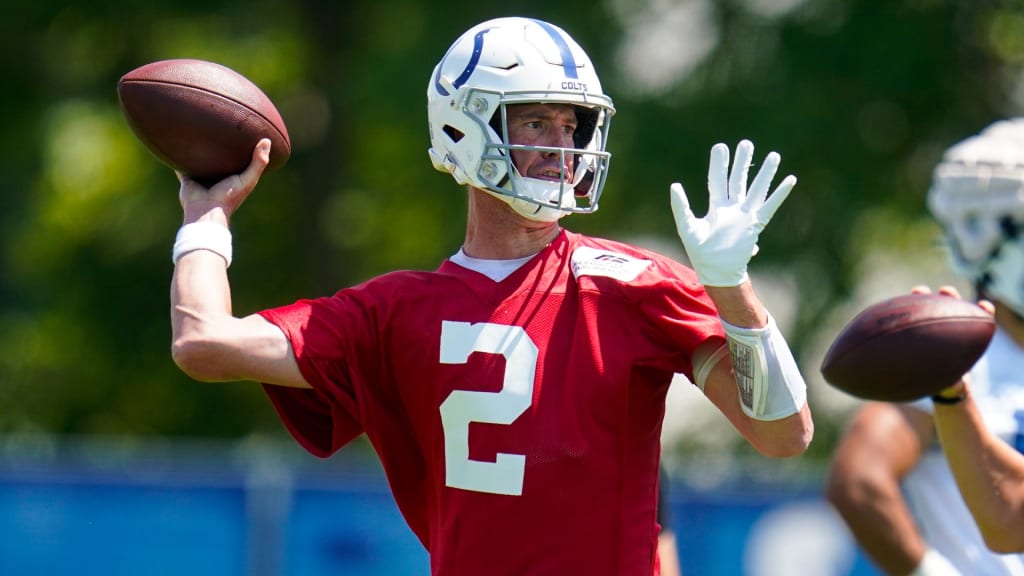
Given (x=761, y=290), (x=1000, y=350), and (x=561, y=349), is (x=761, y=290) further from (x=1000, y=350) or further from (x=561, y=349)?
(x=561, y=349)

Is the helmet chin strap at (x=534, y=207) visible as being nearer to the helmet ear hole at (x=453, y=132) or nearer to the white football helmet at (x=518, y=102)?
the white football helmet at (x=518, y=102)

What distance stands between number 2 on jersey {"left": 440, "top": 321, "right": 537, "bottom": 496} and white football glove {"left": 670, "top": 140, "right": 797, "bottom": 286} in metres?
0.47

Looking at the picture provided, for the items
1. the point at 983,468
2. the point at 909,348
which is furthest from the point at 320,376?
the point at 983,468

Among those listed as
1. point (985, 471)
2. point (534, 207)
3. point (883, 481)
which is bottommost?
point (883, 481)

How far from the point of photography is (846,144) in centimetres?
1189

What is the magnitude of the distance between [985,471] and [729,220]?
997 millimetres

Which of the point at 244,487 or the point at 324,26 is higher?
the point at 324,26

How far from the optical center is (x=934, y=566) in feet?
14.3

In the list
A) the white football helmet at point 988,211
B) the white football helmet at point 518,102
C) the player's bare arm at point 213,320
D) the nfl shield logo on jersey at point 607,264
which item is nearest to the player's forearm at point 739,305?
the nfl shield logo on jersey at point 607,264

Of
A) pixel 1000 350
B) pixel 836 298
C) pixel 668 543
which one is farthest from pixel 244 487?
pixel 836 298

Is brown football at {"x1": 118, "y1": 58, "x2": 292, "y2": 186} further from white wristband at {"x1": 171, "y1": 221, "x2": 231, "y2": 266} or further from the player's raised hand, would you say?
white wristband at {"x1": 171, "y1": 221, "x2": 231, "y2": 266}

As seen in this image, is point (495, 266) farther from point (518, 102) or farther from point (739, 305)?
point (739, 305)

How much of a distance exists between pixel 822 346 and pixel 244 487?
509 centimetres

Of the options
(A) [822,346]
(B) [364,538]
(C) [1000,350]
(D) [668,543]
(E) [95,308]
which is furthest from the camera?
(E) [95,308]
